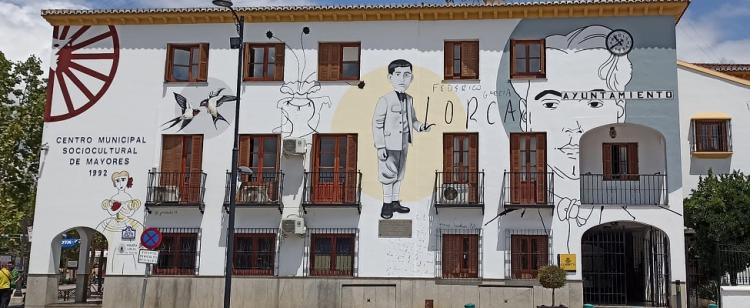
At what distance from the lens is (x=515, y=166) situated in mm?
23047

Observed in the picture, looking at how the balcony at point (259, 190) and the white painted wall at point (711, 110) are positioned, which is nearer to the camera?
the balcony at point (259, 190)

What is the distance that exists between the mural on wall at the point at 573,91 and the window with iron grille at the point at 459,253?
8.99ft

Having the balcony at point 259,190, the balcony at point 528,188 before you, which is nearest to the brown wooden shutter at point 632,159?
the balcony at point 528,188

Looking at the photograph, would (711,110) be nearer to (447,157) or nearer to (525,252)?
(525,252)

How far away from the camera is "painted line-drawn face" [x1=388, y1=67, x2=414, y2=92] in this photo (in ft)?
78.3

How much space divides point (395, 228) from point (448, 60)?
5.63 meters

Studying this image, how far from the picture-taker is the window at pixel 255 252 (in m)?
23.4

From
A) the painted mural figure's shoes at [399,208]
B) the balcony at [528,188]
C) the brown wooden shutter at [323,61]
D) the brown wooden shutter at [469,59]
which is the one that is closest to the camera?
the balcony at [528,188]

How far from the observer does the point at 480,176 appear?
23.0m

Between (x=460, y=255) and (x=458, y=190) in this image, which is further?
(x=458, y=190)

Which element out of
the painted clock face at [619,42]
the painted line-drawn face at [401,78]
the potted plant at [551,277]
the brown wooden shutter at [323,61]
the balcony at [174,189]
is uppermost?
the painted clock face at [619,42]

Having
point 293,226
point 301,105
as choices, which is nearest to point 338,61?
point 301,105

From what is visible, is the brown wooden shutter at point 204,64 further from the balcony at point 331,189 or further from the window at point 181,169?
the balcony at point 331,189

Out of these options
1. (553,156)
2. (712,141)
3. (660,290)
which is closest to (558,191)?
(553,156)
